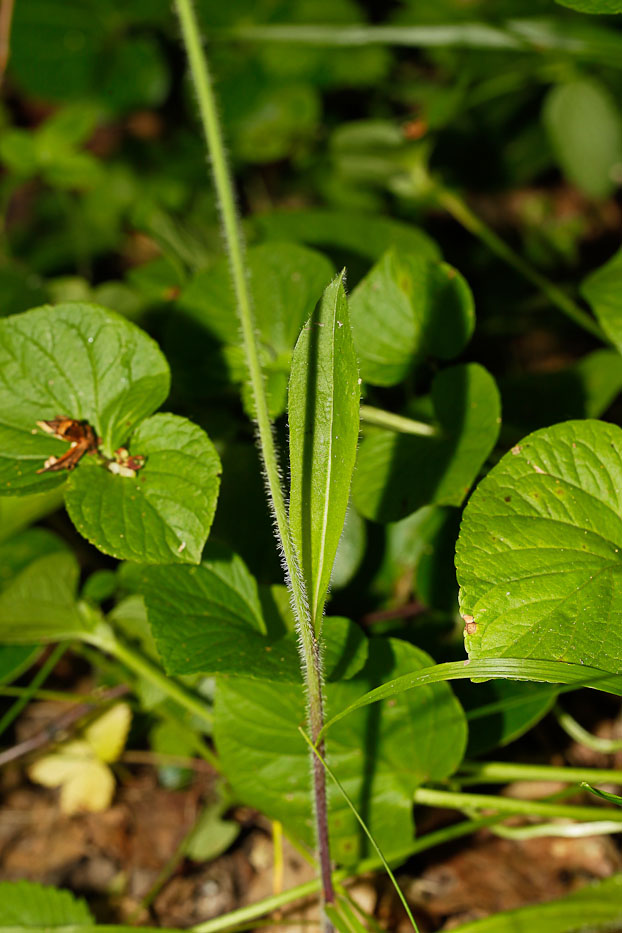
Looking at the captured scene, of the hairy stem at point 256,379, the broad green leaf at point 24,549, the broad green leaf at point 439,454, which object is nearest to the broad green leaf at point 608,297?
the broad green leaf at point 439,454

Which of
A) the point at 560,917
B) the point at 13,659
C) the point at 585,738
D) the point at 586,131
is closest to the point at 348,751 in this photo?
the point at 560,917

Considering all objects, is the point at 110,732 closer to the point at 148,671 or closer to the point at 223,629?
the point at 148,671

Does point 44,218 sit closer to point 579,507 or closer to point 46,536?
point 46,536

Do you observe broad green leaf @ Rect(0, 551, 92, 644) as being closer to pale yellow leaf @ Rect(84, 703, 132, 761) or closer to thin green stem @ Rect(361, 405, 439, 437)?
pale yellow leaf @ Rect(84, 703, 132, 761)

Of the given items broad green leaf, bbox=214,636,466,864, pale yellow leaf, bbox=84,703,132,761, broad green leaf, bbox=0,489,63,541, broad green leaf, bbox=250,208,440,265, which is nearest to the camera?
broad green leaf, bbox=214,636,466,864

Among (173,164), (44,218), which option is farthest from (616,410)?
(44,218)

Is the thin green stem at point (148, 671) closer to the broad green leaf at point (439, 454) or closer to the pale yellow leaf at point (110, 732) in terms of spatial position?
the pale yellow leaf at point (110, 732)

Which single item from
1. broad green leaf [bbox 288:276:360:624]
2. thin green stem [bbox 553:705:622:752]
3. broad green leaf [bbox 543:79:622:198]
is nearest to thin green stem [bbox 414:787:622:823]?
thin green stem [bbox 553:705:622:752]
